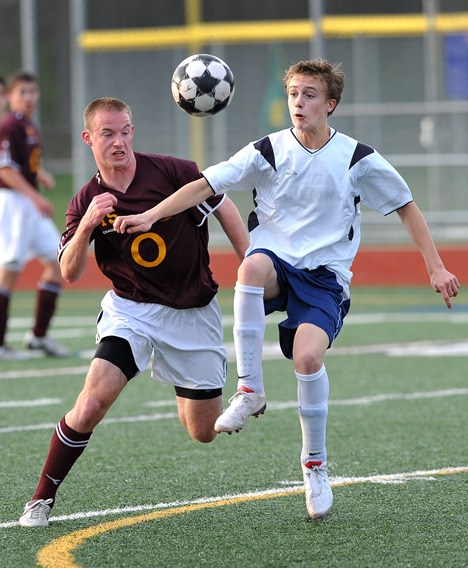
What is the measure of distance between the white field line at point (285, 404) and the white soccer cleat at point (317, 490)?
2915 mm

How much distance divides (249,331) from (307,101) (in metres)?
1.05

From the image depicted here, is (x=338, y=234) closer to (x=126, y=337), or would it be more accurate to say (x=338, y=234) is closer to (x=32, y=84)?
(x=126, y=337)

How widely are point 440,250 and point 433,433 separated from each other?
8420mm

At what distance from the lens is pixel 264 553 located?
4.85 m

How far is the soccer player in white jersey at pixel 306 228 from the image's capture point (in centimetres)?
546

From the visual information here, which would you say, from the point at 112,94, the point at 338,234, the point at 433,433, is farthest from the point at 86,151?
the point at 338,234

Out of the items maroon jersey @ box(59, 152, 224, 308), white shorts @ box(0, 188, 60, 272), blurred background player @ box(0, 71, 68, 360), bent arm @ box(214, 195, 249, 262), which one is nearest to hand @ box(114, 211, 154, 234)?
maroon jersey @ box(59, 152, 224, 308)

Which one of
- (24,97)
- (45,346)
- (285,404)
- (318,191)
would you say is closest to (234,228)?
(318,191)

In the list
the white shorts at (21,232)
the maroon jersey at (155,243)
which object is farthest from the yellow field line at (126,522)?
the white shorts at (21,232)

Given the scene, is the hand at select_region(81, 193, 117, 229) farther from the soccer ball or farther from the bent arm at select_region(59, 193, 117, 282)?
the soccer ball

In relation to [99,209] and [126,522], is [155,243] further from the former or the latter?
[126,522]

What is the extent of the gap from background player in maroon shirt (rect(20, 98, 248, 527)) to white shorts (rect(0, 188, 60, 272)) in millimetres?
5454

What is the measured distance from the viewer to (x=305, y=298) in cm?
555

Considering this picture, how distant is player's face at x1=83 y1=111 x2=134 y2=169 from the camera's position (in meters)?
5.54
